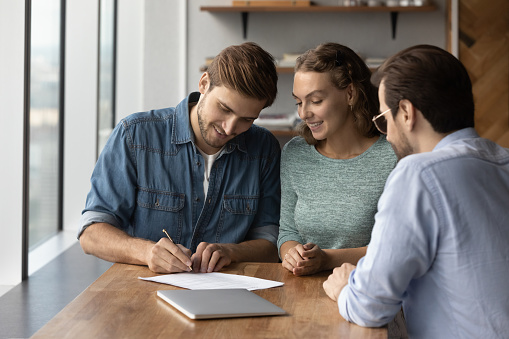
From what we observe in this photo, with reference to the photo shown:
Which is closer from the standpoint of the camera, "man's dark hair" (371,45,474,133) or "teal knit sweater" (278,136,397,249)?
"man's dark hair" (371,45,474,133)

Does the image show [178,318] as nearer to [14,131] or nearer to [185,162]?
[185,162]

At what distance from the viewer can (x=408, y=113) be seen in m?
1.33

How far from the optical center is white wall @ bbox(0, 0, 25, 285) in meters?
3.37

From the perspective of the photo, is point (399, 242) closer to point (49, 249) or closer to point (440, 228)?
point (440, 228)

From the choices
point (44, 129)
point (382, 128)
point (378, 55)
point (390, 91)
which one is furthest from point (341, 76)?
point (44, 129)

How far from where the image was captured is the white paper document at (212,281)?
157 centimetres

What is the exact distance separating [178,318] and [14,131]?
7.95 feet

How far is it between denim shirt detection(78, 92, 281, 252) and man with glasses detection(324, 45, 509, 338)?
2.84 feet

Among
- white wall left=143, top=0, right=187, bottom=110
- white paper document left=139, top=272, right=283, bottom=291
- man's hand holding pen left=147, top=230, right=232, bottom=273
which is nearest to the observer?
white paper document left=139, top=272, right=283, bottom=291

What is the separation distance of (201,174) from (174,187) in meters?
0.10

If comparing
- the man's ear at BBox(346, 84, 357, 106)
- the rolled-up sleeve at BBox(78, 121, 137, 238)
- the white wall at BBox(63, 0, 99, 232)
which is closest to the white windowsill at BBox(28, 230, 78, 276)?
the white wall at BBox(63, 0, 99, 232)

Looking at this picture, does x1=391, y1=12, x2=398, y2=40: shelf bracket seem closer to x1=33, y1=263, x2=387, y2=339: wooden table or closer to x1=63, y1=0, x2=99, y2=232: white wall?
x1=63, y1=0, x2=99, y2=232: white wall

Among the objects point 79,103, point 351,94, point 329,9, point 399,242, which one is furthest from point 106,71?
point 399,242

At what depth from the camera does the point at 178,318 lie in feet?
4.34
